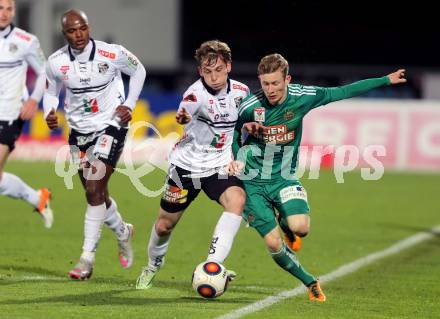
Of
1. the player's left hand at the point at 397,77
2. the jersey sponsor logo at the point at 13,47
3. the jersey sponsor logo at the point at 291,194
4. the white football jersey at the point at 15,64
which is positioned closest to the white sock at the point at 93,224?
the white football jersey at the point at 15,64

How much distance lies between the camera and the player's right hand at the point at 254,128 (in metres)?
9.20

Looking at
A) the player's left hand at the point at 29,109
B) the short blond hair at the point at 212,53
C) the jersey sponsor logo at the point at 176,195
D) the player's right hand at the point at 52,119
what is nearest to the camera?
the short blond hair at the point at 212,53

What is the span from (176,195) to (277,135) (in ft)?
3.24

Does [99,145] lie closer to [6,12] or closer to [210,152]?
[210,152]

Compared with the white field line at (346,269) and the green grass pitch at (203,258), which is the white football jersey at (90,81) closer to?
the green grass pitch at (203,258)

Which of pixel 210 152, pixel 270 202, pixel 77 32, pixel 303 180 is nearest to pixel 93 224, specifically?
pixel 210 152

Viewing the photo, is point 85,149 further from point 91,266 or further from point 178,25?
point 178,25

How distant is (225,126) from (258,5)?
23989 mm

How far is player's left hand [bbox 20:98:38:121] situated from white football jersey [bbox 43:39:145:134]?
877 mm

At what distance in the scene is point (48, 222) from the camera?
44.3 feet

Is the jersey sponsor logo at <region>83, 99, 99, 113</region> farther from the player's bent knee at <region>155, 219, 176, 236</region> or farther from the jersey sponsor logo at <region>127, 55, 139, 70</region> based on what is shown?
the player's bent knee at <region>155, 219, 176, 236</region>

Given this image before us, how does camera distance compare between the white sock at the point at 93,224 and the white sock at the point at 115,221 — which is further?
the white sock at the point at 115,221

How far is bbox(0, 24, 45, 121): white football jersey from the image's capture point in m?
11.9

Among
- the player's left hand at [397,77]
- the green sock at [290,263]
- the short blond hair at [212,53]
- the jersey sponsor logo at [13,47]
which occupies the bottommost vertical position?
the green sock at [290,263]
